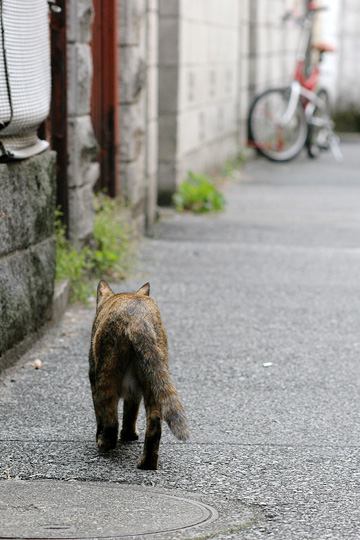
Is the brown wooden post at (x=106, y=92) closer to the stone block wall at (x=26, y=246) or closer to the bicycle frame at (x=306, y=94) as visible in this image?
the stone block wall at (x=26, y=246)

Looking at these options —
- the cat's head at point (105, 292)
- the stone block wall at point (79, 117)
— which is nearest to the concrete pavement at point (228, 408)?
the cat's head at point (105, 292)

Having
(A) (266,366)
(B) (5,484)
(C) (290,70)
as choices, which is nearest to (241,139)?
(C) (290,70)

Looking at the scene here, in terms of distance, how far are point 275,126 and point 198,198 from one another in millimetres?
5117

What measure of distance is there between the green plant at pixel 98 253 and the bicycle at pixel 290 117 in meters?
7.41

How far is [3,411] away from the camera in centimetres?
568

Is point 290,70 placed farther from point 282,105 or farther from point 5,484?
point 5,484

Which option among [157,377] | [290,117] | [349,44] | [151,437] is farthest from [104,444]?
[349,44]

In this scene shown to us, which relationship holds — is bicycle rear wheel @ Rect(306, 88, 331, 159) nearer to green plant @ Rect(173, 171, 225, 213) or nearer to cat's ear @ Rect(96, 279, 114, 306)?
green plant @ Rect(173, 171, 225, 213)

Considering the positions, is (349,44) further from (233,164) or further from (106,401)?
(106,401)

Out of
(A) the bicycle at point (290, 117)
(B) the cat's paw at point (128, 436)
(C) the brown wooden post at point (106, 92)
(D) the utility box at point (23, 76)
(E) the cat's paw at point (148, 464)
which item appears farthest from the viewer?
(A) the bicycle at point (290, 117)

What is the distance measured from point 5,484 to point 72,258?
12.0 feet

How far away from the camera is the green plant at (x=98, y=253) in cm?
814

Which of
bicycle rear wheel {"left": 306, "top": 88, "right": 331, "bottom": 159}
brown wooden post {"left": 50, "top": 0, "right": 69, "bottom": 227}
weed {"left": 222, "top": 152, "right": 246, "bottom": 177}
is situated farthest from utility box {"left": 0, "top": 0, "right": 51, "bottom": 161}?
bicycle rear wheel {"left": 306, "top": 88, "right": 331, "bottom": 159}

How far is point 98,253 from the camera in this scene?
351 inches
